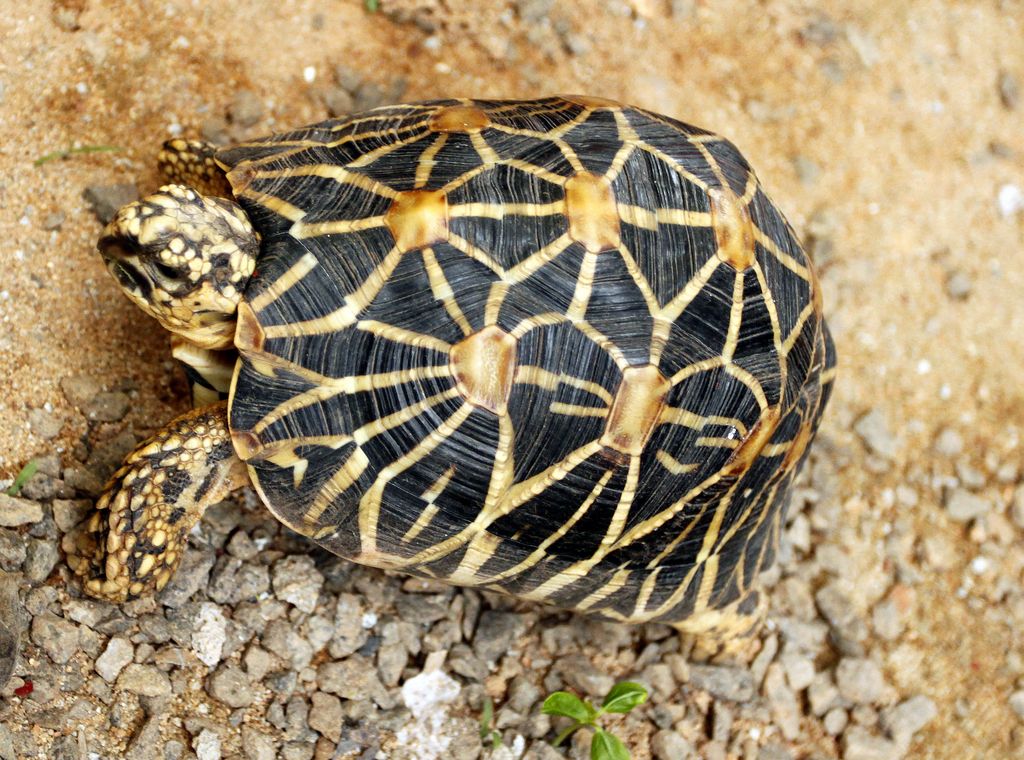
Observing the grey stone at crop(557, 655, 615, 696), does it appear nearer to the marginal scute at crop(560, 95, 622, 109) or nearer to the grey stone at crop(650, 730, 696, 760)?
the grey stone at crop(650, 730, 696, 760)

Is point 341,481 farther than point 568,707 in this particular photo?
No

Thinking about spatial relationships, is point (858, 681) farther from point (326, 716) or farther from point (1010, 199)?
point (1010, 199)

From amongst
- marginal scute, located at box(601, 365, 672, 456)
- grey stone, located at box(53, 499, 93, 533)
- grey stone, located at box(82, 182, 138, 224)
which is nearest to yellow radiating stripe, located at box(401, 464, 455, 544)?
marginal scute, located at box(601, 365, 672, 456)

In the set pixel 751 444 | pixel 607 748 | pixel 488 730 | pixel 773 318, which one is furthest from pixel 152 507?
pixel 773 318

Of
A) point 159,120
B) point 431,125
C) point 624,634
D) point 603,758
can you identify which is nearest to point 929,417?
point 624,634

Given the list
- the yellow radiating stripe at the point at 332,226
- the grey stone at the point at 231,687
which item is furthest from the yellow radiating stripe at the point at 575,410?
the grey stone at the point at 231,687

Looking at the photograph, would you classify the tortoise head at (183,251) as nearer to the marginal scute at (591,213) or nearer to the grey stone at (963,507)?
the marginal scute at (591,213)
